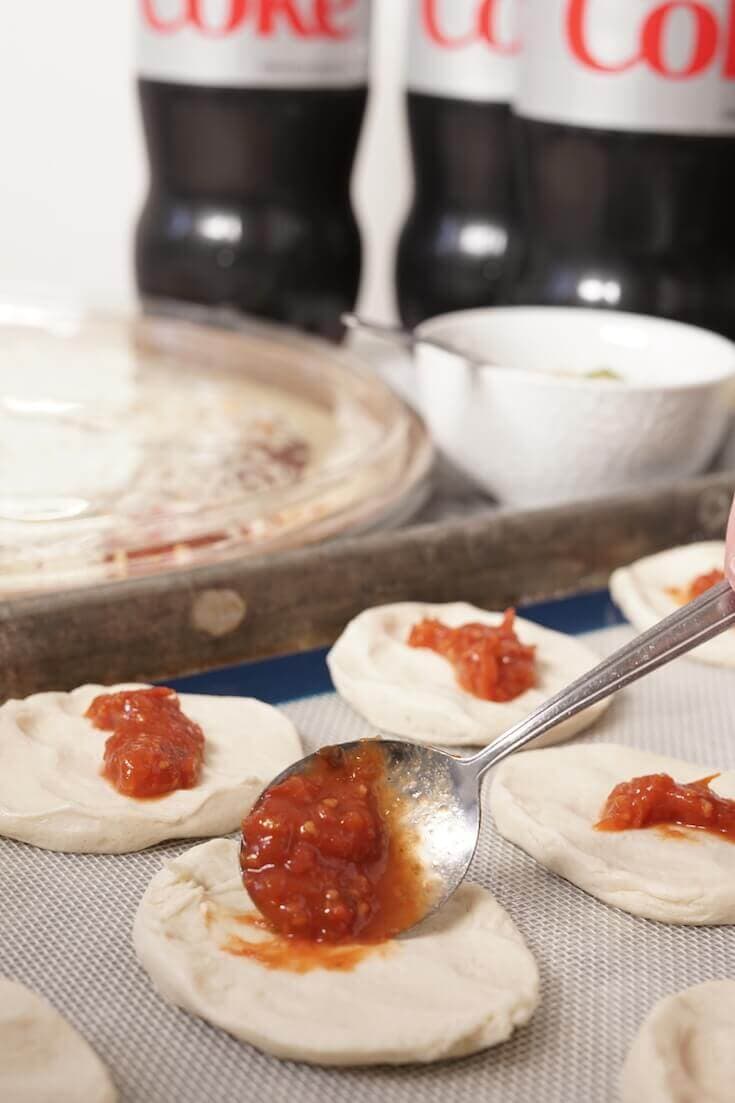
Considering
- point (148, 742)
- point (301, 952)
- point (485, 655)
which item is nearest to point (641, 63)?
point (485, 655)

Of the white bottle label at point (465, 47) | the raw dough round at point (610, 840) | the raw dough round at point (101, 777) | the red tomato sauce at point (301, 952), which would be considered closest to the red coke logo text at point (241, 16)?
the white bottle label at point (465, 47)

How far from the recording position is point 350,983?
3.64ft

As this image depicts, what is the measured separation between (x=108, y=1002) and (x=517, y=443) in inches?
43.6

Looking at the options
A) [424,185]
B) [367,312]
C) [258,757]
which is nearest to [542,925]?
[258,757]

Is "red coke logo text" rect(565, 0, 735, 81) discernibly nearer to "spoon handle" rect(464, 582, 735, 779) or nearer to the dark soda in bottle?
the dark soda in bottle

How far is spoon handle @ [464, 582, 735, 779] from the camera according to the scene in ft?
4.03

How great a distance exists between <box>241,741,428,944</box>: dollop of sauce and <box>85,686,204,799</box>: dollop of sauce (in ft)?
0.50

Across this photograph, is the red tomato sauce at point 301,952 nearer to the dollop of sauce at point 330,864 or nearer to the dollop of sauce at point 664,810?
the dollop of sauce at point 330,864

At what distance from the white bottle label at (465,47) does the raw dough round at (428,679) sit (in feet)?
3.66

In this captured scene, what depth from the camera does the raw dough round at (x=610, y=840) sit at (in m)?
1.25

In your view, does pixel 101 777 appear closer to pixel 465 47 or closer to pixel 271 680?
pixel 271 680

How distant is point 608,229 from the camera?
2.16m

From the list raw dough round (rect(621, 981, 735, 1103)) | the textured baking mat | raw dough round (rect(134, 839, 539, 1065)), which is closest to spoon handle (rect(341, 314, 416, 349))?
the textured baking mat

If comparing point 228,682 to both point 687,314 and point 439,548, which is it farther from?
point 687,314
